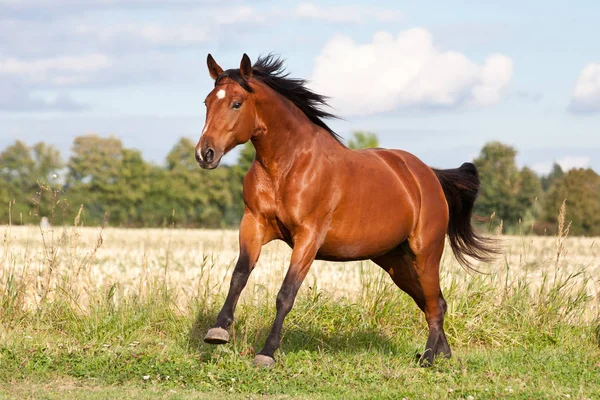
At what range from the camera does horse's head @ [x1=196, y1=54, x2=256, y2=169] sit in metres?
5.78

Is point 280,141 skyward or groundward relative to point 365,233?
skyward

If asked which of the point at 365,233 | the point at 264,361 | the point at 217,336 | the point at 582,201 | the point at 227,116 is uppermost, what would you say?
the point at 582,201

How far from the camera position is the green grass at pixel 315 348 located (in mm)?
6230

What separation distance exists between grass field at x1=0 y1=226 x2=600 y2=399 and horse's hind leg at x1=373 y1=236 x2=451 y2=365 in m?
0.31

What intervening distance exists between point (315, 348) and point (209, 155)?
2.91 metres

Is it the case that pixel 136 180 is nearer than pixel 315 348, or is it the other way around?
pixel 315 348

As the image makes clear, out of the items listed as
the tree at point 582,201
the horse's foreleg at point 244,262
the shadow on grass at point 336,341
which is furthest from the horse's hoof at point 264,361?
the tree at point 582,201

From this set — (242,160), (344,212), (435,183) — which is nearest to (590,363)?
(435,183)

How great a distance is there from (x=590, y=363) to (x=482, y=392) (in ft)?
5.88

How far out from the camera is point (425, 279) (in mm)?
7648

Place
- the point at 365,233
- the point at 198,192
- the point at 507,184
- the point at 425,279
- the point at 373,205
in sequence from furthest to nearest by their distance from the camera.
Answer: the point at 198,192
the point at 507,184
the point at 425,279
the point at 373,205
the point at 365,233

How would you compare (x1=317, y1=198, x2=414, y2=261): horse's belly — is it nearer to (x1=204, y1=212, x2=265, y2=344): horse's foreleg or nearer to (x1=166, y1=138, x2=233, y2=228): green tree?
(x1=204, y1=212, x2=265, y2=344): horse's foreleg

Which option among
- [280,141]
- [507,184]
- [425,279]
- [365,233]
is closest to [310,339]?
[425,279]

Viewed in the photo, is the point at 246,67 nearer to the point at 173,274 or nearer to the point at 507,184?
the point at 173,274
